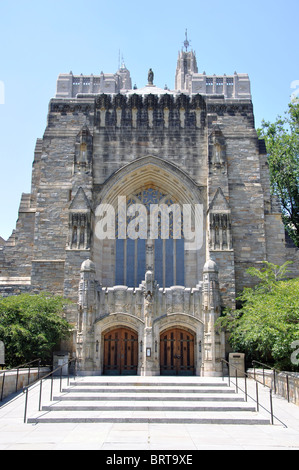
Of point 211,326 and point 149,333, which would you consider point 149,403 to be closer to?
point 149,333

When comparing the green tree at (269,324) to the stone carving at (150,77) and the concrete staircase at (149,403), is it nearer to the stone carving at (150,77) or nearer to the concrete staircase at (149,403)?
the concrete staircase at (149,403)

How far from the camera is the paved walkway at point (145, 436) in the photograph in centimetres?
787

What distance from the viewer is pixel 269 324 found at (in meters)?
15.0

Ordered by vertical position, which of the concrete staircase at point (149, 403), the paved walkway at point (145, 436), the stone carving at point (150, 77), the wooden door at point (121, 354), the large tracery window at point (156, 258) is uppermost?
the stone carving at point (150, 77)

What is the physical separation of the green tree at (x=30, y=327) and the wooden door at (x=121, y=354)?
1.87 m

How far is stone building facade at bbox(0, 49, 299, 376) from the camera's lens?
66.6 ft

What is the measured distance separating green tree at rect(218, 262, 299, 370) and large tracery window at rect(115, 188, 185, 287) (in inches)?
144

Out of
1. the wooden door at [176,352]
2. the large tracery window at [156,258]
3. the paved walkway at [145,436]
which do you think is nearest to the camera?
the paved walkway at [145,436]

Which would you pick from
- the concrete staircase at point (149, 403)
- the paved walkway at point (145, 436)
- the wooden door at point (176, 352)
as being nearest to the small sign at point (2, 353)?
the concrete staircase at point (149, 403)

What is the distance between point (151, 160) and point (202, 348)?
30.4ft

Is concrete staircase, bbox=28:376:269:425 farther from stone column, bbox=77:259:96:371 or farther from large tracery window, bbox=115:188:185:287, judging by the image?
large tracery window, bbox=115:188:185:287

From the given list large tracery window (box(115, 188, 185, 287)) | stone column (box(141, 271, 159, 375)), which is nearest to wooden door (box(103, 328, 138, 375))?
stone column (box(141, 271, 159, 375))

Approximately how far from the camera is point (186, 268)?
69.5ft
